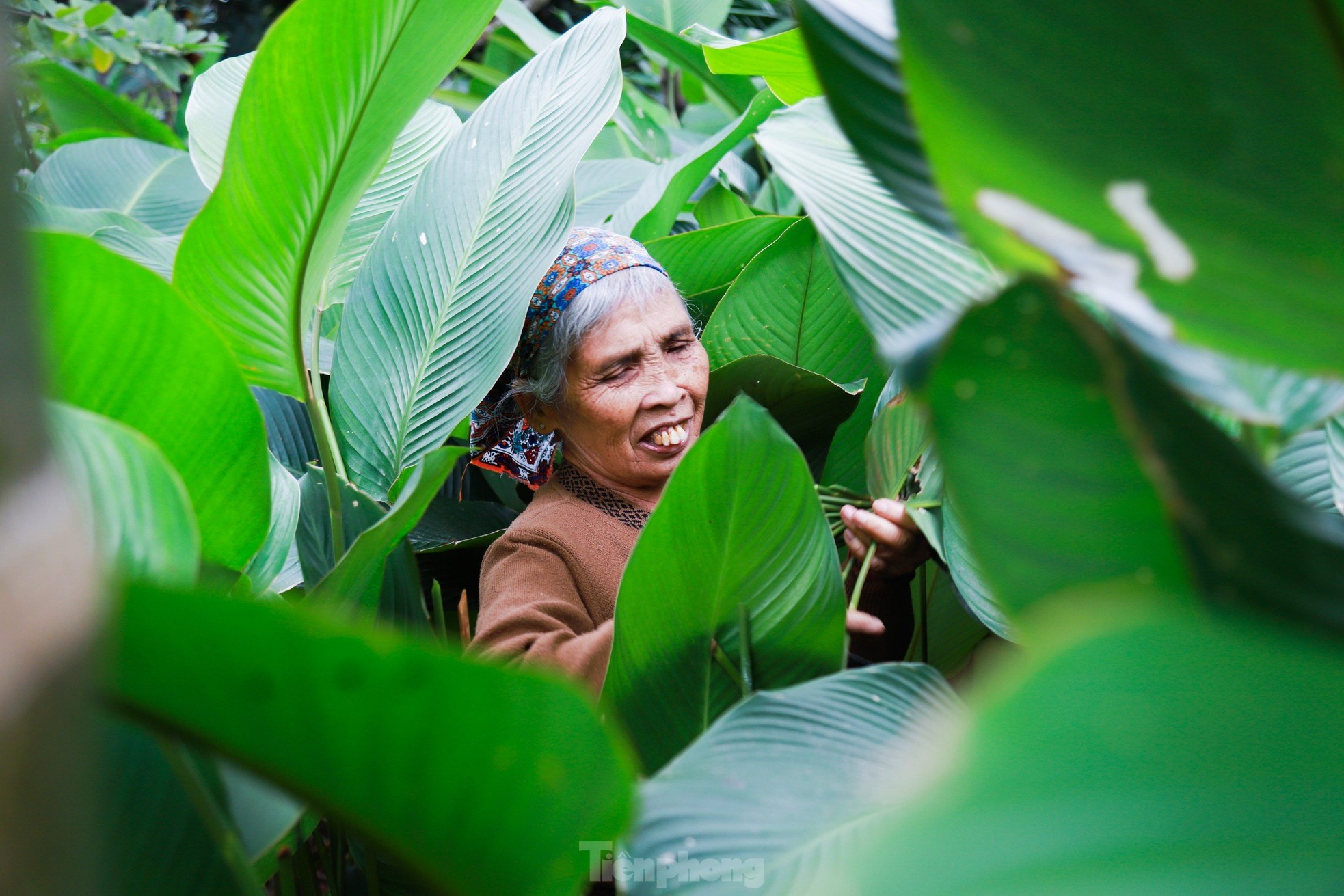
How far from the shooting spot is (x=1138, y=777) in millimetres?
202

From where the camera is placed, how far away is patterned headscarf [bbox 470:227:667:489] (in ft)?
3.53

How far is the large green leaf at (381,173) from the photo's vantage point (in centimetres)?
96

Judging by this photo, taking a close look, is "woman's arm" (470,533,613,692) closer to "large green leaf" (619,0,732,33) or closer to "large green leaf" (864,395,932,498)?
"large green leaf" (864,395,932,498)

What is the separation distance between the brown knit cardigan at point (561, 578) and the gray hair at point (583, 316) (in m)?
0.10

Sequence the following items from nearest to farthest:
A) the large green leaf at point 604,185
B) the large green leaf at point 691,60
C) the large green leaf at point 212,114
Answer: the large green leaf at point 212,114
the large green leaf at point 604,185
the large green leaf at point 691,60

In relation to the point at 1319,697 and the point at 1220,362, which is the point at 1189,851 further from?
the point at 1220,362

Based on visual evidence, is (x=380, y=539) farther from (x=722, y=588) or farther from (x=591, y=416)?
(x=591, y=416)

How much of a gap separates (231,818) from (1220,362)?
0.39m

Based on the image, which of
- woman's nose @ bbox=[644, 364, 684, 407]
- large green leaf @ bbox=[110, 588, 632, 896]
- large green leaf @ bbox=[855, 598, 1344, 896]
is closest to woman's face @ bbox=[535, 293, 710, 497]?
woman's nose @ bbox=[644, 364, 684, 407]

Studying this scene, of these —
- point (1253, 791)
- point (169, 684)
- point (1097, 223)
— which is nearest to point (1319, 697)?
point (1253, 791)

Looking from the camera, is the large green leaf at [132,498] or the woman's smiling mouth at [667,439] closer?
the large green leaf at [132,498]

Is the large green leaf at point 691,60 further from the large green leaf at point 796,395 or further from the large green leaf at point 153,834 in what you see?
the large green leaf at point 153,834

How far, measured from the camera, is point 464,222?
88 centimetres

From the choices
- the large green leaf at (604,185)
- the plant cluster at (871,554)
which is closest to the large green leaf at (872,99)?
the plant cluster at (871,554)
